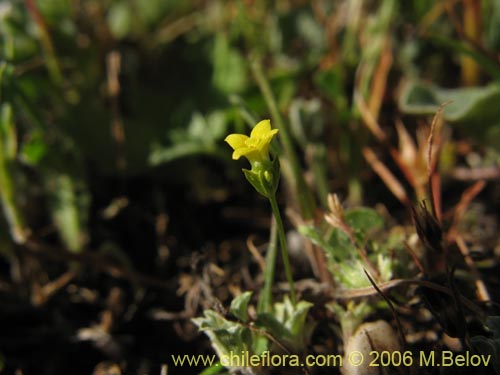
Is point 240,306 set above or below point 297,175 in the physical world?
below

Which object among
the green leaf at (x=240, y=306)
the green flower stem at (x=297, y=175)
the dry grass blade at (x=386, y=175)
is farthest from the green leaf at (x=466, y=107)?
the green leaf at (x=240, y=306)

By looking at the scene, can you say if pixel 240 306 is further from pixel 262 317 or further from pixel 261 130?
pixel 261 130

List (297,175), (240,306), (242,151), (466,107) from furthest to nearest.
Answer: (466,107), (297,175), (240,306), (242,151)

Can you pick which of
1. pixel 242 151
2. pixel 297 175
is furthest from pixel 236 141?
pixel 297 175

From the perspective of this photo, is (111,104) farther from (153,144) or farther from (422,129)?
(422,129)

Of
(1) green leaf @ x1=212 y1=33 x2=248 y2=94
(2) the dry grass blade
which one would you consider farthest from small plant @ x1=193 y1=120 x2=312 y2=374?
(1) green leaf @ x1=212 y1=33 x2=248 y2=94
